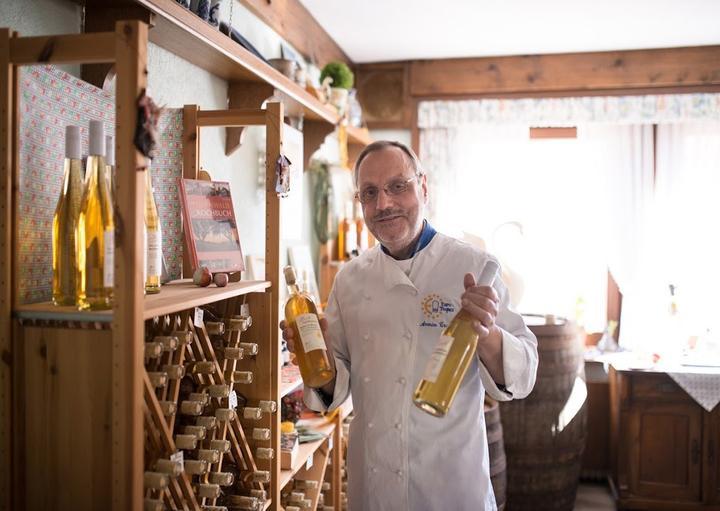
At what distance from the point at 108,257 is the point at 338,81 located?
240 centimetres

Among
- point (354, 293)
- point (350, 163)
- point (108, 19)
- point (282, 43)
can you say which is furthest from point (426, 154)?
point (108, 19)

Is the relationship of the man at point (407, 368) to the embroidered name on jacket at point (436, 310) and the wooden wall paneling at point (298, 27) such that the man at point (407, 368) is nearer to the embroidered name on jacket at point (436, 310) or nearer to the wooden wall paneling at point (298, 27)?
the embroidered name on jacket at point (436, 310)

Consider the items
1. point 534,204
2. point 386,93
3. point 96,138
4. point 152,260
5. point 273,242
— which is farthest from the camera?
point 386,93

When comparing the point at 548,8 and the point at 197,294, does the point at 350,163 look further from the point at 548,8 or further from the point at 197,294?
the point at 197,294

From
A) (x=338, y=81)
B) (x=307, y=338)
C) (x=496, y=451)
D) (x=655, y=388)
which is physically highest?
(x=338, y=81)

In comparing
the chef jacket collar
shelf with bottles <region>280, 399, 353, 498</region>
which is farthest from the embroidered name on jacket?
shelf with bottles <region>280, 399, 353, 498</region>

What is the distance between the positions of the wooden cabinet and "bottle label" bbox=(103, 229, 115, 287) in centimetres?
314

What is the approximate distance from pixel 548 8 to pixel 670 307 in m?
2.03

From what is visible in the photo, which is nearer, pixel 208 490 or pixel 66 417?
pixel 66 417

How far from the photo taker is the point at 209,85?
219cm

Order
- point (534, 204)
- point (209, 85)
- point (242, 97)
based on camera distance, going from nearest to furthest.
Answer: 1. point (209, 85)
2. point (242, 97)
3. point (534, 204)

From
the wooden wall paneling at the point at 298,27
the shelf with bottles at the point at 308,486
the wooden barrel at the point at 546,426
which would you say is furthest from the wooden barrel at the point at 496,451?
the wooden wall paneling at the point at 298,27

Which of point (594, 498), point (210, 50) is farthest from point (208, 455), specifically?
point (594, 498)

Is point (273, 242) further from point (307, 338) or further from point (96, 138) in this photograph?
point (96, 138)
